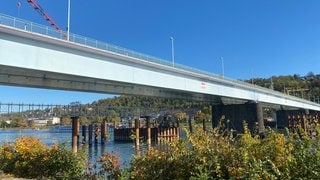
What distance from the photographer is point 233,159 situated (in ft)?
25.6

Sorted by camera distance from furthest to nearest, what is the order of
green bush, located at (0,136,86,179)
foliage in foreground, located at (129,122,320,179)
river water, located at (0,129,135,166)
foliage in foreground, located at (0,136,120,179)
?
river water, located at (0,129,135,166) < green bush, located at (0,136,86,179) < foliage in foreground, located at (0,136,120,179) < foliage in foreground, located at (129,122,320,179)

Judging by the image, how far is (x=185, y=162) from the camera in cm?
839

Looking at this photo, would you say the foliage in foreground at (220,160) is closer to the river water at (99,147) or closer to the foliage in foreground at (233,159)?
the foliage in foreground at (233,159)

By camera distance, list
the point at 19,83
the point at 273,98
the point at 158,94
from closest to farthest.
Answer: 1. the point at 19,83
2. the point at 158,94
3. the point at 273,98

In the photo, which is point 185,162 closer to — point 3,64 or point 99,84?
point 3,64

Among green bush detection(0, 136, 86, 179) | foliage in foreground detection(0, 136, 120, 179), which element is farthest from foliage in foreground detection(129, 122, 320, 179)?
green bush detection(0, 136, 86, 179)

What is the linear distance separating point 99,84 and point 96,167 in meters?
25.9

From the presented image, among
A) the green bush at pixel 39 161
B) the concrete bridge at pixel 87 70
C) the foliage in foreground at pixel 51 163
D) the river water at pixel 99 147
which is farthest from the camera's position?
the concrete bridge at pixel 87 70

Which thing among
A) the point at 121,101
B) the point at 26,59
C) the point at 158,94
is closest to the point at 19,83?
the point at 26,59

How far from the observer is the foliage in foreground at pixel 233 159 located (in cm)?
677

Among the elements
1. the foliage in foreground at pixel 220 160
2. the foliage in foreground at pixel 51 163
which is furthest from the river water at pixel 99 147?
the foliage in foreground at pixel 220 160

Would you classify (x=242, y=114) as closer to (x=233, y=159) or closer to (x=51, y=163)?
(x=51, y=163)

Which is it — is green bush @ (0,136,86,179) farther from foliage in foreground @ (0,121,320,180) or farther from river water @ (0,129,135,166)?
river water @ (0,129,135,166)

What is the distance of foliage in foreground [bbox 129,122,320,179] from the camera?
22.2ft
